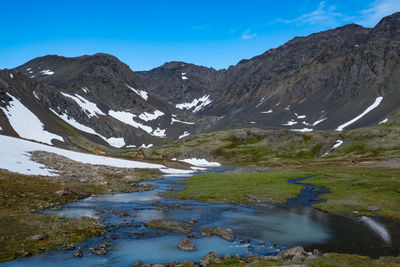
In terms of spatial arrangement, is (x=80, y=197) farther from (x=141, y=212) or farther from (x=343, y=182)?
(x=343, y=182)

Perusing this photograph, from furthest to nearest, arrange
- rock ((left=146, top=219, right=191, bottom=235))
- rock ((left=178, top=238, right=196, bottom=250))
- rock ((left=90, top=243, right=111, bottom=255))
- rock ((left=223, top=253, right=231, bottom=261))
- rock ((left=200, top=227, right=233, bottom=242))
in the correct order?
rock ((left=146, top=219, right=191, bottom=235)) < rock ((left=200, top=227, right=233, bottom=242)) < rock ((left=178, top=238, right=196, bottom=250)) < rock ((left=90, top=243, right=111, bottom=255)) < rock ((left=223, top=253, right=231, bottom=261))

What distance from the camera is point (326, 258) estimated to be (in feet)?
72.6

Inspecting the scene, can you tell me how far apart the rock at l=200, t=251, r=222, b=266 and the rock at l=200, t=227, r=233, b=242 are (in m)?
6.18

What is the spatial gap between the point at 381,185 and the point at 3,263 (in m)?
56.7

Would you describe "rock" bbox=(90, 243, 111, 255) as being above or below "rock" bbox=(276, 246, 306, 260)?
above

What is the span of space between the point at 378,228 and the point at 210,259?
21.0m

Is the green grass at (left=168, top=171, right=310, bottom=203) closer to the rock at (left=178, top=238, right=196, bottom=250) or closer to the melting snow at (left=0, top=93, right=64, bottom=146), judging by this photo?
the rock at (left=178, top=238, right=196, bottom=250)

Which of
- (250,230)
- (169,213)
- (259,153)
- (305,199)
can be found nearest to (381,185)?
(305,199)

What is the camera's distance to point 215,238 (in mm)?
30000

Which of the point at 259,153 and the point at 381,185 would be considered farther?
the point at 259,153

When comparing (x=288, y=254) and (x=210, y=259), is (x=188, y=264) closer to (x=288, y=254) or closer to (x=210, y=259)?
(x=210, y=259)

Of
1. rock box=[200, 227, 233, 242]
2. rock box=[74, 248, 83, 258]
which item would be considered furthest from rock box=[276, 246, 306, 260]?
rock box=[74, 248, 83, 258]

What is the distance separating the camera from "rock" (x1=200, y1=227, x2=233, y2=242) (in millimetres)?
30442

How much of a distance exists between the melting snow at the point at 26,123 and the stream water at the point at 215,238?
13447 cm
